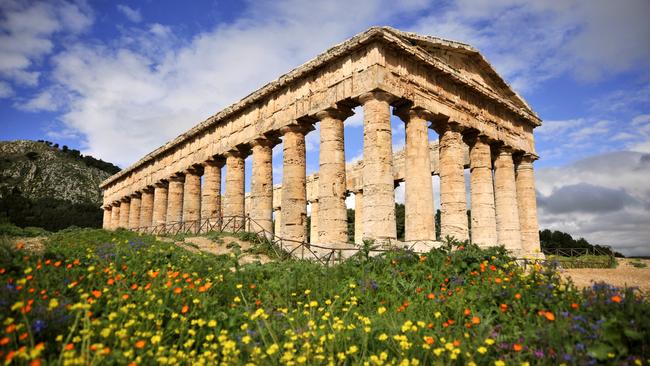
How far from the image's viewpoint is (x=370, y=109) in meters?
15.6

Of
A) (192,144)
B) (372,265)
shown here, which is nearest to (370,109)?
Result: (372,265)

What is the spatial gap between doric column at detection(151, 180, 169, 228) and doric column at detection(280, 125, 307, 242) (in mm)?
14663

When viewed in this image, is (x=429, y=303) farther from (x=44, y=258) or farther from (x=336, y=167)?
(x=336, y=167)

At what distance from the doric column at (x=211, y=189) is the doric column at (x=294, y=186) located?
6867 mm

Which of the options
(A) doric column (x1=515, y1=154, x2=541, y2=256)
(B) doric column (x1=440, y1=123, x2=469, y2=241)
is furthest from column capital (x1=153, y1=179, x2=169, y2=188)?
(A) doric column (x1=515, y1=154, x2=541, y2=256)

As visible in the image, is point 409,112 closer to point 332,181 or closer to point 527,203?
point 332,181

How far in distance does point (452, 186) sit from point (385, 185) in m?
4.33

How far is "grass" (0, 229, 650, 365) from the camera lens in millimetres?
4508

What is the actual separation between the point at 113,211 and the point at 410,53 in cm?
3315

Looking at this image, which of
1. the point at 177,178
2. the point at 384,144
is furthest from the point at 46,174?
the point at 384,144

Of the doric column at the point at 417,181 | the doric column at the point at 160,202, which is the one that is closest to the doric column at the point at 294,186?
the doric column at the point at 417,181

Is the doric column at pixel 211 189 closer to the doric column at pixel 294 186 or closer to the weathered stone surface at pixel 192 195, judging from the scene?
the weathered stone surface at pixel 192 195

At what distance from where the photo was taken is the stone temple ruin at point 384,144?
1555 centimetres

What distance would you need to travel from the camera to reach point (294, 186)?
18.7m
